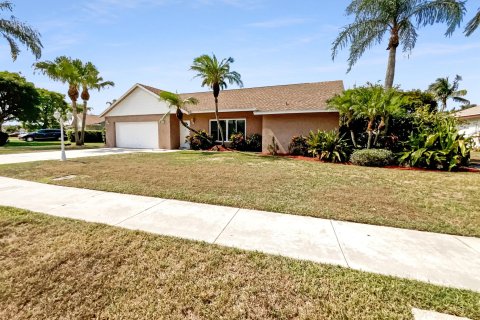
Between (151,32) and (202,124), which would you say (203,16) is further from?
(202,124)

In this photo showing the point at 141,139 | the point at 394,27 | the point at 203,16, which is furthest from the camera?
the point at 141,139

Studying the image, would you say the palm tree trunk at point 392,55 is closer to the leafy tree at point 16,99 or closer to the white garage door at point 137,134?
the white garage door at point 137,134

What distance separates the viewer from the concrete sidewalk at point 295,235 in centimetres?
302

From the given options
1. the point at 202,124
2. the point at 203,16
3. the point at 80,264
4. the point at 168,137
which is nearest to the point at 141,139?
the point at 168,137

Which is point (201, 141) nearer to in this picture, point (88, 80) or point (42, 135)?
point (88, 80)

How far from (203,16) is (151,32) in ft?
9.45

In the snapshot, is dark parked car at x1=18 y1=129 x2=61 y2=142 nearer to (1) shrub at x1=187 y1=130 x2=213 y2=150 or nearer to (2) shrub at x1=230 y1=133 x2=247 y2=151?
(1) shrub at x1=187 y1=130 x2=213 y2=150

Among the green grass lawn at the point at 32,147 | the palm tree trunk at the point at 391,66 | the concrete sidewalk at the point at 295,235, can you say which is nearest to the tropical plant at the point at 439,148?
the palm tree trunk at the point at 391,66

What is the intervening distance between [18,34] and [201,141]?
1256cm

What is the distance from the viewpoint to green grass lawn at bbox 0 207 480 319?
2240 millimetres

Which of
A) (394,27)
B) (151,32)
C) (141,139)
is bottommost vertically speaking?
(141,139)

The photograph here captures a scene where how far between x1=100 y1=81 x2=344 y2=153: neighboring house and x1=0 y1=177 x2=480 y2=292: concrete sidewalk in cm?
1145

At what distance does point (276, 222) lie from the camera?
171 inches

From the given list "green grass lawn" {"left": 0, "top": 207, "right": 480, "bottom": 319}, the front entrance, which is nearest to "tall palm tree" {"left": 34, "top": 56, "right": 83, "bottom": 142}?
the front entrance
